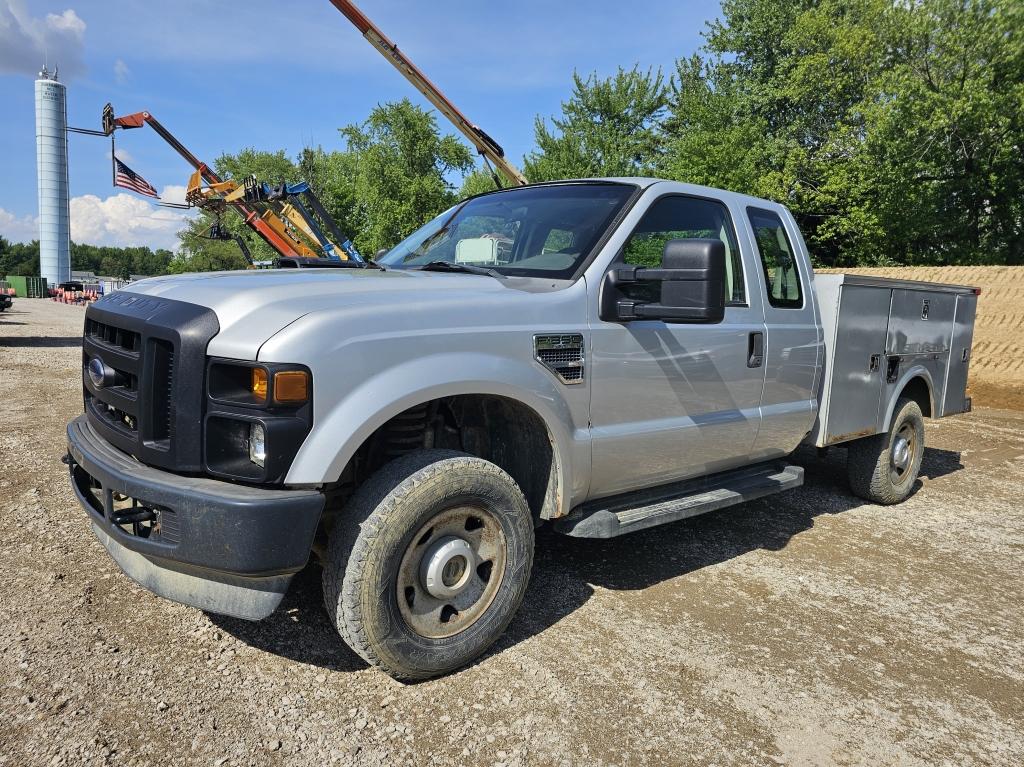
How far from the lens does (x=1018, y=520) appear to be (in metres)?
5.36

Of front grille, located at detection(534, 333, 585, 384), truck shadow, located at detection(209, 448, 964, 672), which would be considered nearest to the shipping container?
truck shadow, located at detection(209, 448, 964, 672)

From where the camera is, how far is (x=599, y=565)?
404 cm

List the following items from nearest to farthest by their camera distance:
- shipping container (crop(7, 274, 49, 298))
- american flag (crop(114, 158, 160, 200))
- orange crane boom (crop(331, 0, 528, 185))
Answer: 1. orange crane boom (crop(331, 0, 528, 185))
2. american flag (crop(114, 158, 160, 200))
3. shipping container (crop(7, 274, 49, 298))

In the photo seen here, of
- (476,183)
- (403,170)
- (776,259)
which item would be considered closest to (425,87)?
(776,259)

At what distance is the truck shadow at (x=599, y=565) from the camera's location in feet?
10.0

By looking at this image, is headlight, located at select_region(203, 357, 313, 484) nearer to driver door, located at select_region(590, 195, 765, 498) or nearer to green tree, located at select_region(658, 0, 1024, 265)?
driver door, located at select_region(590, 195, 765, 498)

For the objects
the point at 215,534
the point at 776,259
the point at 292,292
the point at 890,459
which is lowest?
the point at 890,459

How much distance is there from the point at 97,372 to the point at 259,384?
1035mm

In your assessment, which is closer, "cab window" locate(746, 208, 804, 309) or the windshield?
the windshield

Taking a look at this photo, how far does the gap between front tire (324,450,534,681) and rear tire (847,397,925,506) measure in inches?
142

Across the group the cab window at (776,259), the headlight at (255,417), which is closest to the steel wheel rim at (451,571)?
the headlight at (255,417)

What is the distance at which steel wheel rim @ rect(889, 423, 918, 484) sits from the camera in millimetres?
5555

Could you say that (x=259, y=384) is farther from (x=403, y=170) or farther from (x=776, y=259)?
(x=403, y=170)

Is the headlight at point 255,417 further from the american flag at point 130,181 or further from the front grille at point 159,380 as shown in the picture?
the american flag at point 130,181
